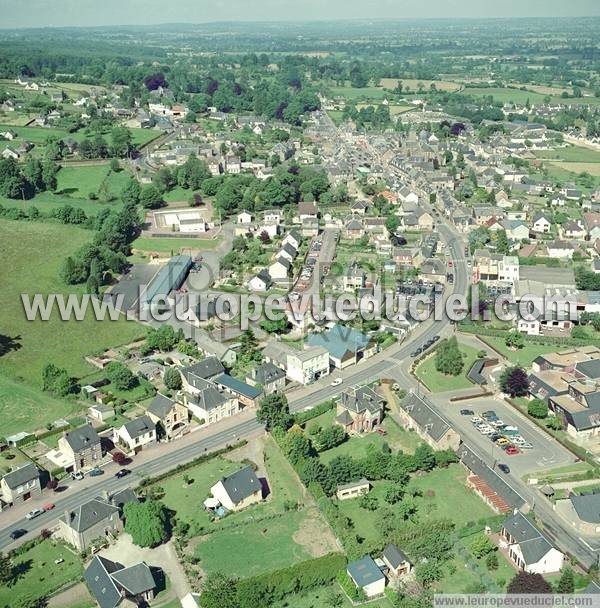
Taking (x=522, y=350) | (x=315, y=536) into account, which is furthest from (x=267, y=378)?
(x=522, y=350)

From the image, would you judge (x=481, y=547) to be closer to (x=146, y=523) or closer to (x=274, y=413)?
(x=274, y=413)

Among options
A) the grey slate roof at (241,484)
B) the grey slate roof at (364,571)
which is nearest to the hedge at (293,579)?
the grey slate roof at (364,571)

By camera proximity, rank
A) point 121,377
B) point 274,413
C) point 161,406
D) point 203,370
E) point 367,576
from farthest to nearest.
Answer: point 203,370 < point 121,377 < point 161,406 < point 274,413 < point 367,576

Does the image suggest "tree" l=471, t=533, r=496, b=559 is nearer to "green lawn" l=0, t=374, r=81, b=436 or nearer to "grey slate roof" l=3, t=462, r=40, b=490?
"grey slate roof" l=3, t=462, r=40, b=490

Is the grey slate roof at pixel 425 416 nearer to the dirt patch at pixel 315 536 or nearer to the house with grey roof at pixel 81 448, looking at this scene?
the dirt patch at pixel 315 536

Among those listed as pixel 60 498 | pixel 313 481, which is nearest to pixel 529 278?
pixel 313 481
